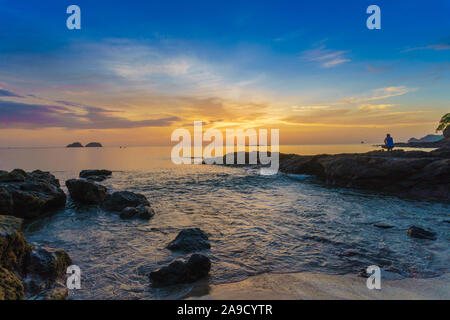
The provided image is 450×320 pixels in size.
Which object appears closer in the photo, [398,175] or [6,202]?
[6,202]

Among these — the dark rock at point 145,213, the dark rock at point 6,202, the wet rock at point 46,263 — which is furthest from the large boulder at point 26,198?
the wet rock at point 46,263

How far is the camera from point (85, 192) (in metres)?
17.3

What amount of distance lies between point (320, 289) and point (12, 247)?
320 inches

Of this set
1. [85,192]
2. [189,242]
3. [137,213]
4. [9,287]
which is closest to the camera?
[9,287]

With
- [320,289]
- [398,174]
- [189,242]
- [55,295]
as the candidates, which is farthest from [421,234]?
[398,174]

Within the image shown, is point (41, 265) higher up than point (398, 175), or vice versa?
point (398, 175)

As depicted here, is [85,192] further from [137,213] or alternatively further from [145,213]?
[145,213]

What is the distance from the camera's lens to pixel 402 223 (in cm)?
1186

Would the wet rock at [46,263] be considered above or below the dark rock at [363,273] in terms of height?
above

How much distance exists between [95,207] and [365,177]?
24.1m

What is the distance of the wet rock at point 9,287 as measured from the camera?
14.4ft

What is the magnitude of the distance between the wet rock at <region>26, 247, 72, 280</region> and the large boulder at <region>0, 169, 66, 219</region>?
8.49 metres

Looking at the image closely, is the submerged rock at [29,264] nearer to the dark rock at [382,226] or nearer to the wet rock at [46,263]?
the wet rock at [46,263]

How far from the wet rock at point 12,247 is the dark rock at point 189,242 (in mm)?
4403
